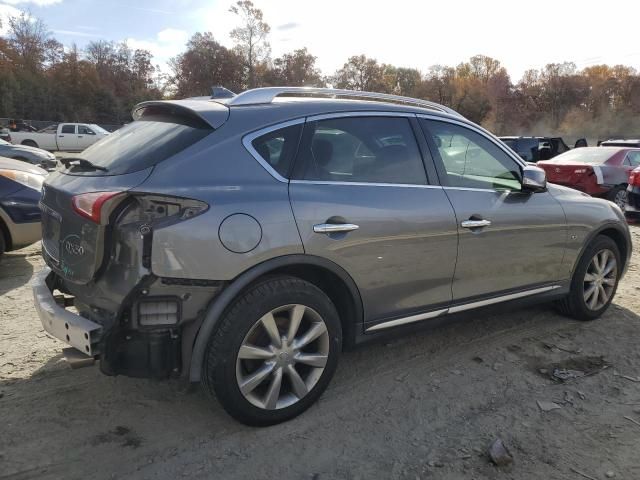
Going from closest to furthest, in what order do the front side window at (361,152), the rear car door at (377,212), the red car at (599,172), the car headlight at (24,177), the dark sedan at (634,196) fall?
the rear car door at (377,212) < the front side window at (361,152) < the car headlight at (24,177) < the dark sedan at (634,196) < the red car at (599,172)

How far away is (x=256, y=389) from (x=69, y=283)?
3.88 ft

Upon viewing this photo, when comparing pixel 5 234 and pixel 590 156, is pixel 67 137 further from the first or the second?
pixel 590 156

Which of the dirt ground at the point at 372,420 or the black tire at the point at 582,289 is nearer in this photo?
the dirt ground at the point at 372,420

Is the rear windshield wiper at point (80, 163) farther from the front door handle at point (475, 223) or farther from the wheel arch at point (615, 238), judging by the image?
the wheel arch at point (615, 238)

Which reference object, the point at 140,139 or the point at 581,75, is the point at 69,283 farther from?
the point at 581,75

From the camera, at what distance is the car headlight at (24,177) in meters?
5.75

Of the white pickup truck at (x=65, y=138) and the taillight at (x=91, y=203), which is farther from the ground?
the taillight at (x=91, y=203)

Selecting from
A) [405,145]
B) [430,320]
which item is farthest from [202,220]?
[430,320]

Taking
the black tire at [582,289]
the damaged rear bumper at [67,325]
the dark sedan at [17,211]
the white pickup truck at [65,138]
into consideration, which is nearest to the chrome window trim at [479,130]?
the black tire at [582,289]

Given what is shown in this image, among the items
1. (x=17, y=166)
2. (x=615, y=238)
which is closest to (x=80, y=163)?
(x=17, y=166)

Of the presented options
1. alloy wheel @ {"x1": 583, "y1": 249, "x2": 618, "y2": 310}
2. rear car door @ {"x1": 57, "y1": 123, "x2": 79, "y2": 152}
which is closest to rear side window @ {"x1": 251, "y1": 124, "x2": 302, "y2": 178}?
alloy wheel @ {"x1": 583, "y1": 249, "x2": 618, "y2": 310}

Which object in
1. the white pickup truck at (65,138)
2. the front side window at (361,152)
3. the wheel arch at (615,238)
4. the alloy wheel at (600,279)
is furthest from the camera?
the white pickup truck at (65,138)

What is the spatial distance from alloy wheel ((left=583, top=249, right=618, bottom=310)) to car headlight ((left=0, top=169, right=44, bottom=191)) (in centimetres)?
574

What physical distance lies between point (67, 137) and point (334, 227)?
2996 centimetres
